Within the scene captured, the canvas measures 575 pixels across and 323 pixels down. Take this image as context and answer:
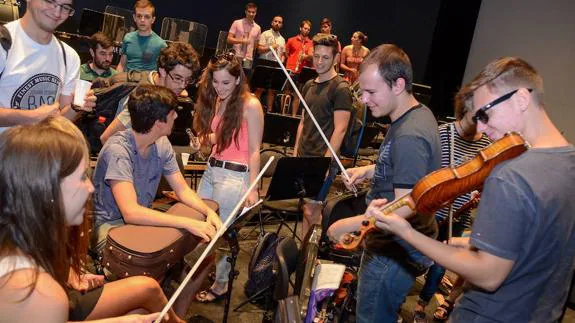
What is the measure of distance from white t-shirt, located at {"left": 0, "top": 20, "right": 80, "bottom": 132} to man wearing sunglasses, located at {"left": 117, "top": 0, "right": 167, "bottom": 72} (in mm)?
2882

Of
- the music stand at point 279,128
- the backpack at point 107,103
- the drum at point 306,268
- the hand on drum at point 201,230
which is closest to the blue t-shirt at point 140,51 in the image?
the backpack at point 107,103

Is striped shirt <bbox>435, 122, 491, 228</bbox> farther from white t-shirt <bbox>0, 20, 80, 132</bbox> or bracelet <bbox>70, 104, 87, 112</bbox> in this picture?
white t-shirt <bbox>0, 20, 80, 132</bbox>

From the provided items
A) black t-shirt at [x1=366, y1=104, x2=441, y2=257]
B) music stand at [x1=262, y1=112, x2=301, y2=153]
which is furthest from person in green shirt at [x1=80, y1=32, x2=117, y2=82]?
black t-shirt at [x1=366, y1=104, x2=441, y2=257]

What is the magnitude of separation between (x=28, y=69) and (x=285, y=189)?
194cm

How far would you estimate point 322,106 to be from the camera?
4340 mm

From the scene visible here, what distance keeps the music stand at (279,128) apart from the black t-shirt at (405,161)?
3.24 metres

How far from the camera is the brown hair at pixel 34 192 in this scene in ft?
4.97

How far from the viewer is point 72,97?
3014 mm

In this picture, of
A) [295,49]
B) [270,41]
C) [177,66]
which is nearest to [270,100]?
[270,41]

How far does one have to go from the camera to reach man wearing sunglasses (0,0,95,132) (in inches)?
101

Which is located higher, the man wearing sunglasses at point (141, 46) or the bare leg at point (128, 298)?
the man wearing sunglasses at point (141, 46)

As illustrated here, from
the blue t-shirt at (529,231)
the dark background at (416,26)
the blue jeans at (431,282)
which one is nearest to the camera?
A: the blue t-shirt at (529,231)

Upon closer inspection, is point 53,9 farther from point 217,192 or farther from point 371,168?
point 371,168

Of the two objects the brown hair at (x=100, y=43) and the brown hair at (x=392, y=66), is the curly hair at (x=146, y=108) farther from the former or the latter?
the brown hair at (x=100, y=43)
